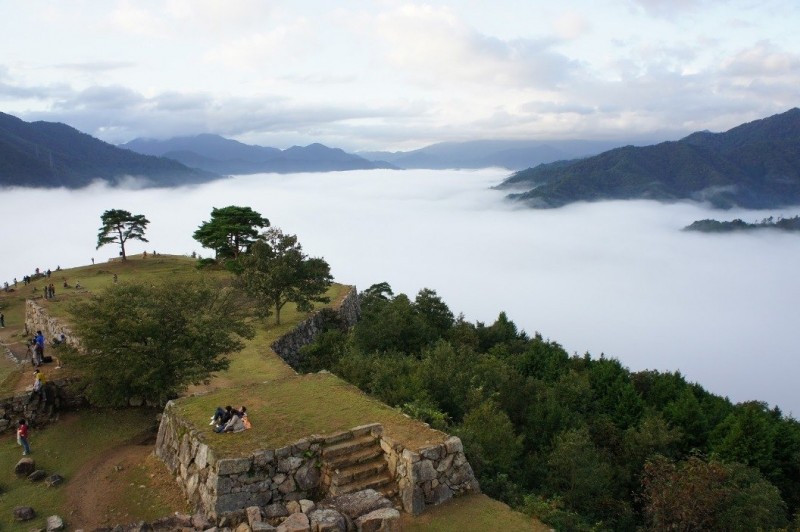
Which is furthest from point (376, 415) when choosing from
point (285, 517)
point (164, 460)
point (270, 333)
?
point (270, 333)

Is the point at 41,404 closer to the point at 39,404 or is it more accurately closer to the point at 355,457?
the point at 39,404

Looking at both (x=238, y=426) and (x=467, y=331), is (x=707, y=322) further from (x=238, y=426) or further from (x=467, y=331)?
(x=238, y=426)

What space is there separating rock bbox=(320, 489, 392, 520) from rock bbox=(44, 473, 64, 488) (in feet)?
28.9

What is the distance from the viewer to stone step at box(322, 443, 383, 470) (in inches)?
486

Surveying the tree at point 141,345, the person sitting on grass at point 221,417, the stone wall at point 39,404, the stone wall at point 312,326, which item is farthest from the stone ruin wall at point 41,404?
the stone wall at point 312,326

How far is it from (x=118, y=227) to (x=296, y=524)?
52470mm

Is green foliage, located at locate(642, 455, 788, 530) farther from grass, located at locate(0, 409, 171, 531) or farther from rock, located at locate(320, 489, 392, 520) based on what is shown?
grass, located at locate(0, 409, 171, 531)

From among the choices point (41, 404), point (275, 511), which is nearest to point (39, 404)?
point (41, 404)

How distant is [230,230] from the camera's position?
157 ft

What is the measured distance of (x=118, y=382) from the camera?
17.5 m

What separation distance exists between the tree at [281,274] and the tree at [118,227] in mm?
Result: 28305

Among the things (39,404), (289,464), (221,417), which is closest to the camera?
(289,464)

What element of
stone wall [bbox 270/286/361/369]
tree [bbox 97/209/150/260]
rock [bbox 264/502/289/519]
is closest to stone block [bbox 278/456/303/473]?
rock [bbox 264/502/289/519]

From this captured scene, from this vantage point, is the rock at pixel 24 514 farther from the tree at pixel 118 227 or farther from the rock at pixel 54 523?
the tree at pixel 118 227
